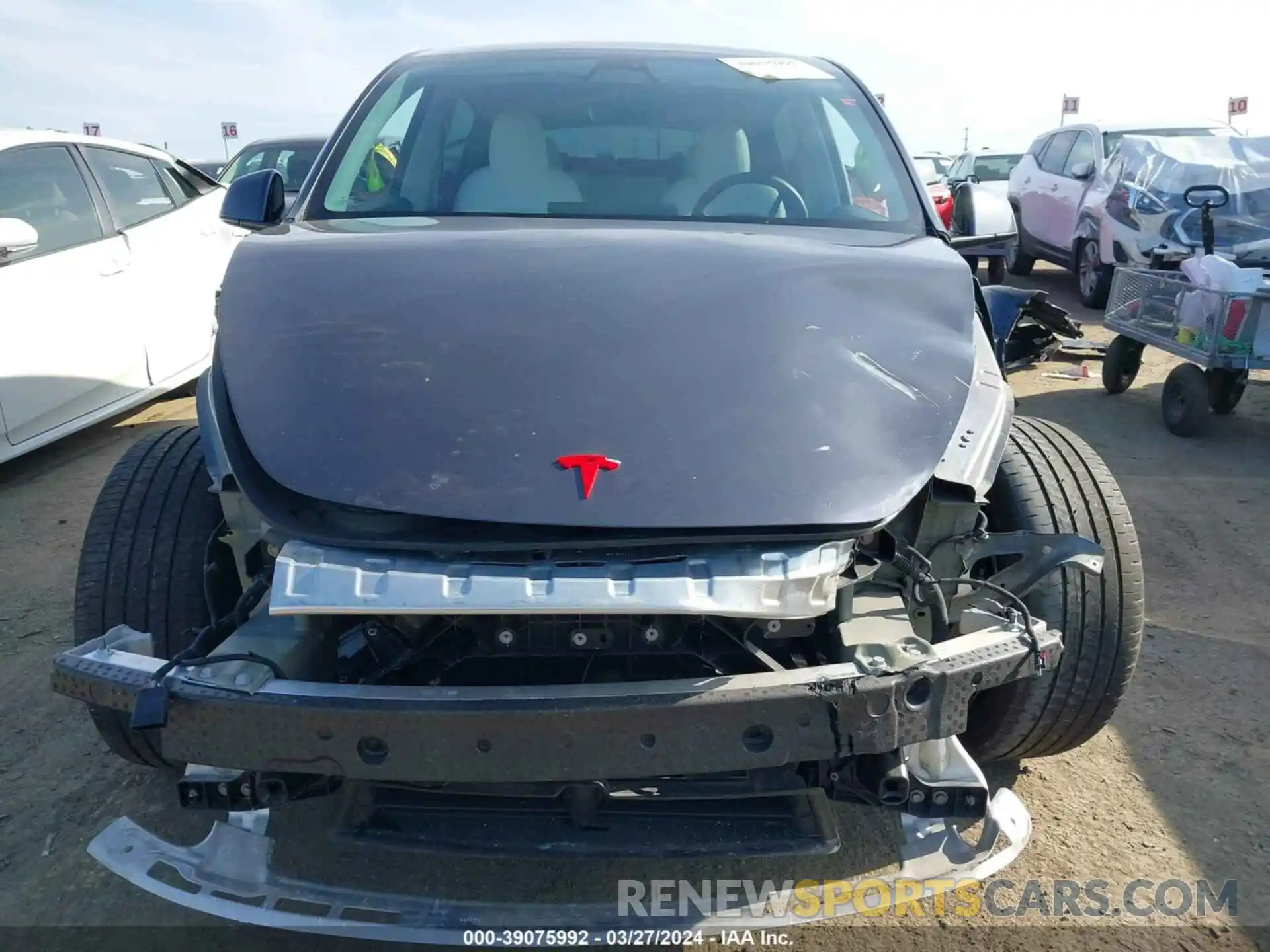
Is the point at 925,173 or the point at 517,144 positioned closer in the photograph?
the point at 517,144

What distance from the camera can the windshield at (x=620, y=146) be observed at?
2.67m

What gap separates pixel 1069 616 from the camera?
209cm

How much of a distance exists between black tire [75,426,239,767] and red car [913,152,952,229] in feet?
6.70

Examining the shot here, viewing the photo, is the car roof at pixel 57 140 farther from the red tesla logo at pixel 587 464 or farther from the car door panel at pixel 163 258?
the red tesla logo at pixel 587 464

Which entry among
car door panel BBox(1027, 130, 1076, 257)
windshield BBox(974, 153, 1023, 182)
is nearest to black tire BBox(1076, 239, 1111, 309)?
car door panel BBox(1027, 130, 1076, 257)

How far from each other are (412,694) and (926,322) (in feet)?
4.15

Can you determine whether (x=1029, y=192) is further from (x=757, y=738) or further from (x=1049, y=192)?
(x=757, y=738)

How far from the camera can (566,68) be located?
2.98 metres

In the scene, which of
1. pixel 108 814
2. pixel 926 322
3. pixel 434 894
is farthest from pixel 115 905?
pixel 926 322

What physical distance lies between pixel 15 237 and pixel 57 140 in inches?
41.6

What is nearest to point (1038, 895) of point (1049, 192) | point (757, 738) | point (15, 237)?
point (757, 738)

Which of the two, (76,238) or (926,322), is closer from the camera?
(926,322)

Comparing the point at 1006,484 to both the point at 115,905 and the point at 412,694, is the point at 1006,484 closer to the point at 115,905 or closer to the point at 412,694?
the point at 412,694

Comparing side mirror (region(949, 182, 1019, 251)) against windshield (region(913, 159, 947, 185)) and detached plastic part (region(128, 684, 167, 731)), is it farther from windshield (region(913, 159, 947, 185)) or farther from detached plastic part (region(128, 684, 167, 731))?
detached plastic part (region(128, 684, 167, 731))
